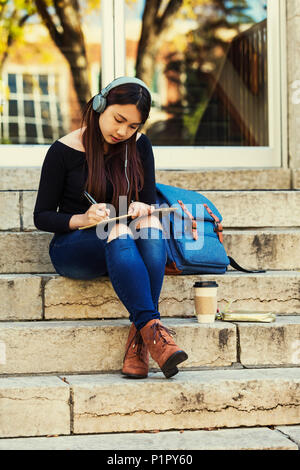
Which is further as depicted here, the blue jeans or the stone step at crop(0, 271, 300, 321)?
the stone step at crop(0, 271, 300, 321)

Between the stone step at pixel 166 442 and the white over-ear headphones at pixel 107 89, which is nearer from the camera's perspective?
the stone step at pixel 166 442

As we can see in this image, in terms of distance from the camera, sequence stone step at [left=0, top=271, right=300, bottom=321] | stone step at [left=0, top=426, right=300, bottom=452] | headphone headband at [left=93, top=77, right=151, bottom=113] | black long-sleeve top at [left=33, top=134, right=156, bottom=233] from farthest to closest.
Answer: stone step at [left=0, top=271, right=300, bottom=321], black long-sleeve top at [left=33, top=134, right=156, bottom=233], headphone headband at [left=93, top=77, right=151, bottom=113], stone step at [left=0, top=426, right=300, bottom=452]

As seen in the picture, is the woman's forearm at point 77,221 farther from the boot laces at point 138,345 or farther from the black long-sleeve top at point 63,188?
the boot laces at point 138,345

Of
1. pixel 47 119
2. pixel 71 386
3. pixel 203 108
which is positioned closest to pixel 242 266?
pixel 71 386

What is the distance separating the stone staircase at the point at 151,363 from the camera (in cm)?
288

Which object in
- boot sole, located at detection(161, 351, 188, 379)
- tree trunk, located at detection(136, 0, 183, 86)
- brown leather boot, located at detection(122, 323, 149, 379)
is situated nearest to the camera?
boot sole, located at detection(161, 351, 188, 379)

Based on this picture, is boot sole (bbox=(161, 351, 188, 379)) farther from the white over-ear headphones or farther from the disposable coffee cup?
the white over-ear headphones

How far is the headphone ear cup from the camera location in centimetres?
319

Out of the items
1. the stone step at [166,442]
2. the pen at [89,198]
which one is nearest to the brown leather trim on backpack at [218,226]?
the pen at [89,198]

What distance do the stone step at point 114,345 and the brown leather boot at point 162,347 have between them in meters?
0.30

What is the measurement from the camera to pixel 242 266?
3.91 m

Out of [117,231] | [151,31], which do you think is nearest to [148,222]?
[117,231]

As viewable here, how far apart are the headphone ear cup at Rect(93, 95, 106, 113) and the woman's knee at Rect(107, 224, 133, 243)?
0.52 meters

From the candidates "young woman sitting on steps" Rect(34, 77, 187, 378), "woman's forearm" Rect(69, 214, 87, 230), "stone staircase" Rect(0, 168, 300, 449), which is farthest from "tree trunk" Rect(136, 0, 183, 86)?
"woman's forearm" Rect(69, 214, 87, 230)
